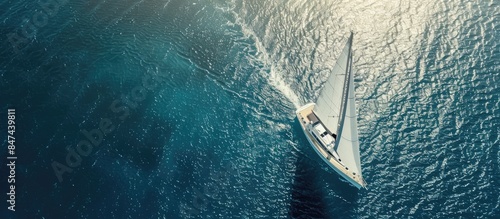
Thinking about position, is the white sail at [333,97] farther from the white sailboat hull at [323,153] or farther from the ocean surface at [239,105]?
the ocean surface at [239,105]

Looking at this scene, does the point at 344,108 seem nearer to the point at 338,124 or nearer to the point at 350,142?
the point at 338,124

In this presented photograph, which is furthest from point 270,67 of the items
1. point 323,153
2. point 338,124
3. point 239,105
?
point 323,153

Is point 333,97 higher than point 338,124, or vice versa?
point 333,97

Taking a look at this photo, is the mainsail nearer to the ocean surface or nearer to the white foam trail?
the ocean surface

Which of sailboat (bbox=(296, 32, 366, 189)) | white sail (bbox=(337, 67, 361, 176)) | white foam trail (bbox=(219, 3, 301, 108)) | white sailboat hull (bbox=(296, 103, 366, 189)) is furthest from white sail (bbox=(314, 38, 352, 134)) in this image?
white foam trail (bbox=(219, 3, 301, 108))

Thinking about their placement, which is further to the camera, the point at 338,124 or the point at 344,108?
the point at 338,124

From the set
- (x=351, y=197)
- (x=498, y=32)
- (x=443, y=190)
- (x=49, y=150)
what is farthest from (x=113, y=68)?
(x=498, y=32)

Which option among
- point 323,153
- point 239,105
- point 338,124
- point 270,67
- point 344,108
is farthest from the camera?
point 270,67

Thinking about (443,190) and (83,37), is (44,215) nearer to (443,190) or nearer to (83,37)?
(83,37)
